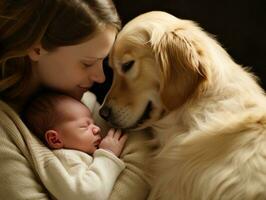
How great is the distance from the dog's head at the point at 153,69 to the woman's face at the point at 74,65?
0.20 feet

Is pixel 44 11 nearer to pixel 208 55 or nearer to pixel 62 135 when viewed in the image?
pixel 62 135

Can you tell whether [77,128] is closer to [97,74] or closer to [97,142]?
[97,142]

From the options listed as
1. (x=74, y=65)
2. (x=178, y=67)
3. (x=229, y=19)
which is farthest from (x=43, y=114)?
(x=229, y=19)

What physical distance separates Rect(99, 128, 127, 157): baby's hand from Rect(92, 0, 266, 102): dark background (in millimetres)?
380

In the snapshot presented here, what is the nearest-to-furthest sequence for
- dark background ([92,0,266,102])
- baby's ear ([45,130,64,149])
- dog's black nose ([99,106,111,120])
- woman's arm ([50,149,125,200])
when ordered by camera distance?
woman's arm ([50,149,125,200])
baby's ear ([45,130,64,149])
dog's black nose ([99,106,111,120])
dark background ([92,0,266,102])

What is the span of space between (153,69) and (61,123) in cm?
30

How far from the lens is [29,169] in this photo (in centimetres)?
128

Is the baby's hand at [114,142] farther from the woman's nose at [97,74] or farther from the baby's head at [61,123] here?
the woman's nose at [97,74]

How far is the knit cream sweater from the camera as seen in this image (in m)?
1.25

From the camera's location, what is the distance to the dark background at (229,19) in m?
1.76

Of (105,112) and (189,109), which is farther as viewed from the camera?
(105,112)

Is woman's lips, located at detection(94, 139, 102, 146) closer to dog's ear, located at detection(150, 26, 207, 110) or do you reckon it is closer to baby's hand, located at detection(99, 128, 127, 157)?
baby's hand, located at detection(99, 128, 127, 157)

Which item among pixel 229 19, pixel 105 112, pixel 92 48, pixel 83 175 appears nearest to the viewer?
pixel 83 175

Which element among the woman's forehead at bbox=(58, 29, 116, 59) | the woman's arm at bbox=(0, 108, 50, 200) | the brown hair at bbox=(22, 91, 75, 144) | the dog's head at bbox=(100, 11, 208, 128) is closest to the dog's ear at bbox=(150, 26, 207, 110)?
the dog's head at bbox=(100, 11, 208, 128)
